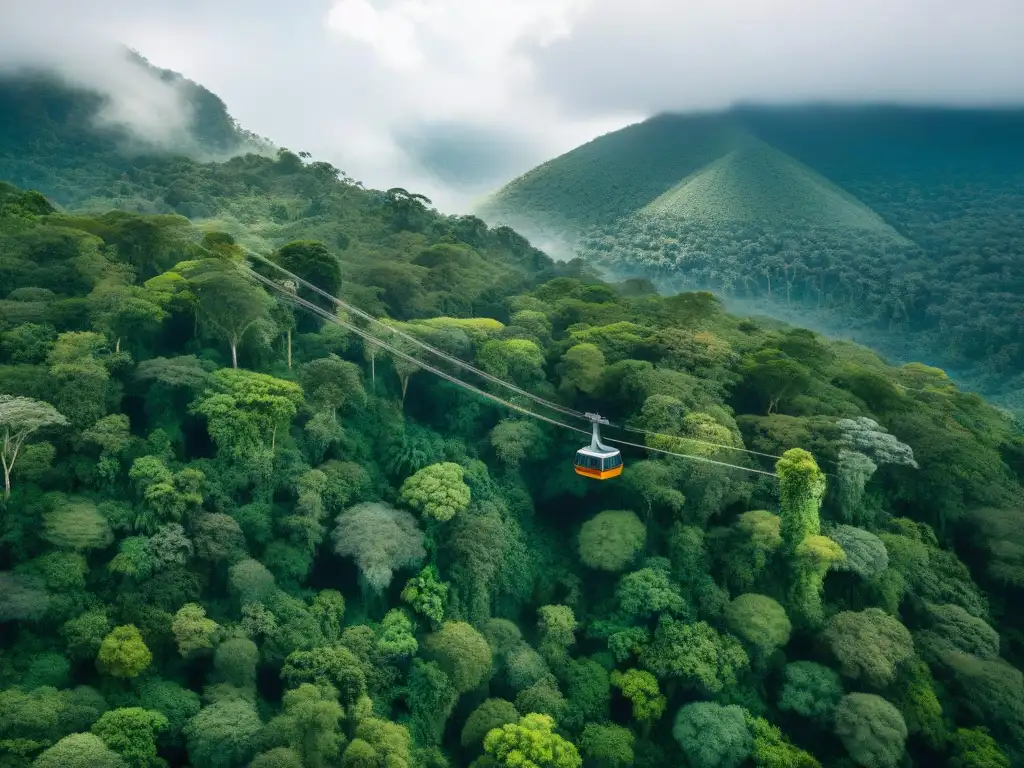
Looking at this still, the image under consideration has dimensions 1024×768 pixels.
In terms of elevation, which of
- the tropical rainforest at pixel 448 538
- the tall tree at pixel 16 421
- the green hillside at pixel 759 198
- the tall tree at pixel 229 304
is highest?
the green hillside at pixel 759 198

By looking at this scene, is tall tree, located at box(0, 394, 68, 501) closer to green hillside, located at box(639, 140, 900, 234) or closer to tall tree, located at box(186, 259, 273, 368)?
tall tree, located at box(186, 259, 273, 368)

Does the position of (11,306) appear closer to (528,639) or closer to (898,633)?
(528,639)

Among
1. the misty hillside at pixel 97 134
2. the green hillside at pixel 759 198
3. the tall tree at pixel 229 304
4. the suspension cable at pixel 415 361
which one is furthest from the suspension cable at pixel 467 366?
the green hillside at pixel 759 198

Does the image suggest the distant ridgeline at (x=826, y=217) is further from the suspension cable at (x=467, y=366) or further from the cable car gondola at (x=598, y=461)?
the cable car gondola at (x=598, y=461)

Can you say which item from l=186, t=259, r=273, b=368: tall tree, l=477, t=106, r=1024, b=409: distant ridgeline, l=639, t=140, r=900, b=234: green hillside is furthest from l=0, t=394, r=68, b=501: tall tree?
l=639, t=140, r=900, b=234: green hillside

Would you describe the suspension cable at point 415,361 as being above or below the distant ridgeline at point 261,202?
below

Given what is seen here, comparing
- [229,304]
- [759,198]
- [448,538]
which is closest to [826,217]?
[759,198]

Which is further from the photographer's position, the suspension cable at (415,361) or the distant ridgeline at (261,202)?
the distant ridgeline at (261,202)
